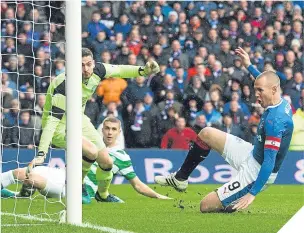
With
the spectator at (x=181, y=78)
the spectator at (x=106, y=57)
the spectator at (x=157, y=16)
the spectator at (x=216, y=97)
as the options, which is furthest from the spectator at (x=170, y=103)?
the spectator at (x=157, y=16)

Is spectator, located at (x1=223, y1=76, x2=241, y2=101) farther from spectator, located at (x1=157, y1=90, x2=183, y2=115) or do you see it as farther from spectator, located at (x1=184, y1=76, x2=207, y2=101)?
spectator, located at (x1=157, y1=90, x2=183, y2=115)

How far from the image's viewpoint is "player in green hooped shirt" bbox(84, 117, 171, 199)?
10969 mm

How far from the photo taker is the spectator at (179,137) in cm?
1248

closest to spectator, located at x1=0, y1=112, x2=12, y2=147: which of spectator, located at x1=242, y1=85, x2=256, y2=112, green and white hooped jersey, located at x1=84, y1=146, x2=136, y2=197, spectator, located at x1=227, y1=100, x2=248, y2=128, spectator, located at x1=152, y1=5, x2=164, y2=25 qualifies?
green and white hooped jersey, located at x1=84, y1=146, x2=136, y2=197

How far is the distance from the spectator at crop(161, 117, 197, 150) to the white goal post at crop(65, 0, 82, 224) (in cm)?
505

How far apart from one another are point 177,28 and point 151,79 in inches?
54.1

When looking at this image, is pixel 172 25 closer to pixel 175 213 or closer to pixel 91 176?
pixel 91 176

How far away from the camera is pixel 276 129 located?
9.84 metres

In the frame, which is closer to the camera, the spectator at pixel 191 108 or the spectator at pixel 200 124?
the spectator at pixel 200 124

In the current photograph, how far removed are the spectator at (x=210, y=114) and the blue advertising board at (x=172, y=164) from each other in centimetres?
84

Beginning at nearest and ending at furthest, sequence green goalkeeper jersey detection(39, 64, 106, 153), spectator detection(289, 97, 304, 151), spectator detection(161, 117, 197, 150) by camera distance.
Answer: green goalkeeper jersey detection(39, 64, 106, 153) < spectator detection(161, 117, 197, 150) < spectator detection(289, 97, 304, 151)

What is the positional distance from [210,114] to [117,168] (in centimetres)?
195

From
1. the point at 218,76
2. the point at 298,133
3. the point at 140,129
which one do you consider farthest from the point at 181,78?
the point at 298,133

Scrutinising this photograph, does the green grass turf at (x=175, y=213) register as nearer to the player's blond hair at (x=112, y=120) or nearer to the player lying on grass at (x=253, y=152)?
the player lying on grass at (x=253, y=152)
